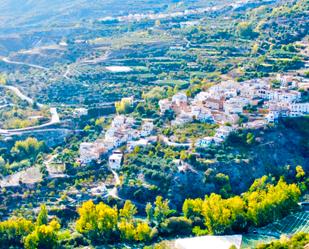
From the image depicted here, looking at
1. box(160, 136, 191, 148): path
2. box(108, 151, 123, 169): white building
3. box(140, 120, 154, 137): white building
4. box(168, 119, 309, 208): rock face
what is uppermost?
box(140, 120, 154, 137): white building

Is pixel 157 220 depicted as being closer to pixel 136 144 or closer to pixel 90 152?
pixel 136 144

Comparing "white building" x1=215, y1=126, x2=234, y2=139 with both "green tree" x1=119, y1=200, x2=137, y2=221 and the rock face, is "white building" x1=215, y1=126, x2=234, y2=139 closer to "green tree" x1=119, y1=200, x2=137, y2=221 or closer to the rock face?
the rock face

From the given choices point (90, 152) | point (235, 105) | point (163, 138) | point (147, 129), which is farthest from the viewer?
point (235, 105)

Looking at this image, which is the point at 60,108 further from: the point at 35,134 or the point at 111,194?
the point at 111,194

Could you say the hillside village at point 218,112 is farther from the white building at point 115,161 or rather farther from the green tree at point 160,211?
the green tree at point 160,211

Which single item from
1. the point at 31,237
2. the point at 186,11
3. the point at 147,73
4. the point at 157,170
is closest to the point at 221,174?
the point at 157,170

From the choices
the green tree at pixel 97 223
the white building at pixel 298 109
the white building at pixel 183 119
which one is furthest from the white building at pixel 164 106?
the green tree at pixel 97 223

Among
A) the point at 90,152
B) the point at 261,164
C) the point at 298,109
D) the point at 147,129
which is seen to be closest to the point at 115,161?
the point at 90,152

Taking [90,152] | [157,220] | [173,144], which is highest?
[90,152]

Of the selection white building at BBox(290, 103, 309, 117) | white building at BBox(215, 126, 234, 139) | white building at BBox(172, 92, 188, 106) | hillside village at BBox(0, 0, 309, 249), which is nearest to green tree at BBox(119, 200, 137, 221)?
hillside village at BBox(0, 0, 309, 249)
